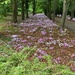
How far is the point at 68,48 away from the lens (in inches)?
429

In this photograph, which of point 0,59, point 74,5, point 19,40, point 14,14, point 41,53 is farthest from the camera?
point 74,5

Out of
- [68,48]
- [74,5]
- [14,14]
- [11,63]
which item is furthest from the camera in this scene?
[74,5]

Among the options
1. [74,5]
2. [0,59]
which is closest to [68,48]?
[0,59]

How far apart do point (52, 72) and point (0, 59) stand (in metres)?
1.32

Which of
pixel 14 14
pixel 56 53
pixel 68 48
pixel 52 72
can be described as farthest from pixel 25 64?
pixel 14 14

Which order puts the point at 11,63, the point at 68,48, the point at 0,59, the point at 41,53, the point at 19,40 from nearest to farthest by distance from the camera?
1. the point at 11,63
2. the point at 0,59
3. the point at 41,53
4. the point at 68,48
5. the point at 19,40

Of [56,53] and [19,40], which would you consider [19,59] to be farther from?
[19,40]

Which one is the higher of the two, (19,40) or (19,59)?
(19,59)

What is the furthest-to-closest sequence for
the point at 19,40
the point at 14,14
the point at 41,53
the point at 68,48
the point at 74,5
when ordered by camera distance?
the point at 74,5
the point at 14,14
the point at 19,40
the point at 68,48
the point at 41,53

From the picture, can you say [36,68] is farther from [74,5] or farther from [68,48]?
[74,5]

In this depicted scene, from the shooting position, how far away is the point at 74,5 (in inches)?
1532

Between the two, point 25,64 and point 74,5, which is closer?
point 25,64

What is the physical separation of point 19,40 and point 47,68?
330 inches

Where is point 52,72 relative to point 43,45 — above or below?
above
